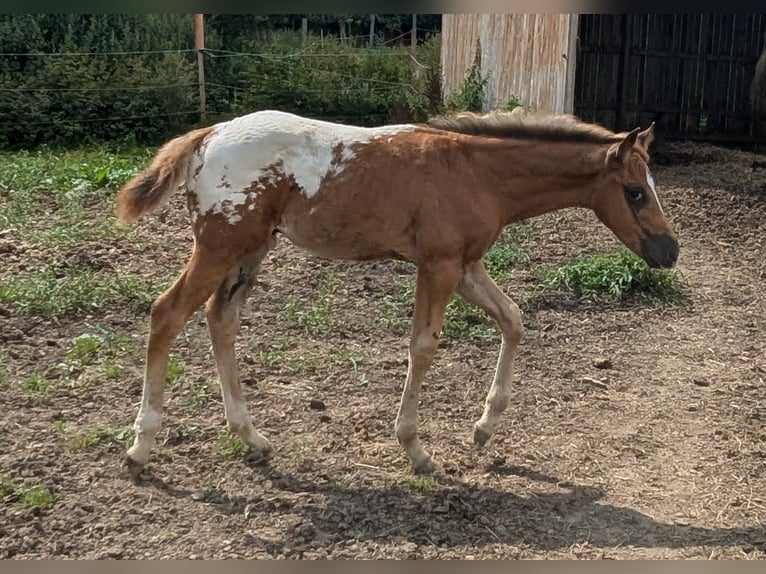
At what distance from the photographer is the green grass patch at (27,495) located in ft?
13.7

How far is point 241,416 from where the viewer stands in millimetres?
4762

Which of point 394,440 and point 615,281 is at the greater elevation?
point 615,281

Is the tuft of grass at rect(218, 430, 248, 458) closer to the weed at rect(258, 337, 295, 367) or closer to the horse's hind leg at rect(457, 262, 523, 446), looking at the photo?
the weed at rect(258, 337, 295, 367)

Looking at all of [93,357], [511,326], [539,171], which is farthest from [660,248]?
[93,357]

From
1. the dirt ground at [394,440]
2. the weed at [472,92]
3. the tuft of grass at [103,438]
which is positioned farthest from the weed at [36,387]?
the weed at [472,92]

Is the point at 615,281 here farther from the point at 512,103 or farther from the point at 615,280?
the point at 512,103

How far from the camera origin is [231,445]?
15.9ft

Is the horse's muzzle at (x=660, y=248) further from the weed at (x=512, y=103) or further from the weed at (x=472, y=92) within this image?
the weed at (x=472, y=92)

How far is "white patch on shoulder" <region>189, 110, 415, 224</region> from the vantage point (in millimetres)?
4492

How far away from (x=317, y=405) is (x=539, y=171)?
2014mm

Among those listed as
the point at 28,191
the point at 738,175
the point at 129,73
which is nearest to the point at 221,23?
the point at 129,73

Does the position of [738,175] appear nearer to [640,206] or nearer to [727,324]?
[727,324]

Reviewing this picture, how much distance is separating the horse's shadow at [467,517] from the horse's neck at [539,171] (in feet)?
5.02

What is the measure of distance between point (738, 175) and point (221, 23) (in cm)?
1355
